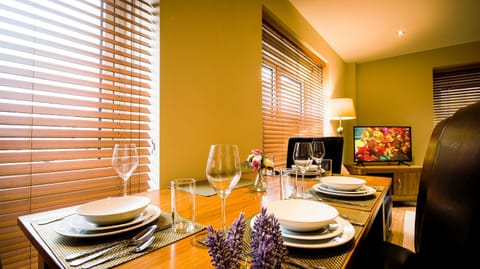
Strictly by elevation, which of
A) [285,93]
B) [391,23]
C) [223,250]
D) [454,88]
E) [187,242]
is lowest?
[187,242]

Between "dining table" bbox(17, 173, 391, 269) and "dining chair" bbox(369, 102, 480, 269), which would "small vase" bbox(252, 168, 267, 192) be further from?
"dining chair" bbox(369, 102, 480, 269)

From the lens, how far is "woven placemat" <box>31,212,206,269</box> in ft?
1.63

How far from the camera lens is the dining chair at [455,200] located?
0.49m

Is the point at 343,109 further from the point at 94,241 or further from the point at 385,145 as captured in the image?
the point at 94,241

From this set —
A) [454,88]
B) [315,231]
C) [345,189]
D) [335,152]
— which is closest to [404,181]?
[454,88]

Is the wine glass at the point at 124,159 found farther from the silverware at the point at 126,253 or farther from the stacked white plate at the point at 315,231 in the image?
the stacked white plate at the point at 315,231

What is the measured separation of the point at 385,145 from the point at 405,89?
116 cm

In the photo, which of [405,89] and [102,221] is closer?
[102,221]

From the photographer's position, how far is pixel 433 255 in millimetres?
601

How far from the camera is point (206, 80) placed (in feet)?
5.22

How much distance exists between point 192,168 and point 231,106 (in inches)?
23.0

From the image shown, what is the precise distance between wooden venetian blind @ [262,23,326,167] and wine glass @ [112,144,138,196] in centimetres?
148

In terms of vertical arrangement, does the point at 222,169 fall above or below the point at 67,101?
below

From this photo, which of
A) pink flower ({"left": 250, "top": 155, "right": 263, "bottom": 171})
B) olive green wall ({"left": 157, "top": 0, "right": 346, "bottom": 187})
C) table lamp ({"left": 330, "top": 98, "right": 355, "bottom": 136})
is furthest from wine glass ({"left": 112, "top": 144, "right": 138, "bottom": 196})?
table lamp ({"left": 330, "top": 98, "right": 355, "bottom": 136})
